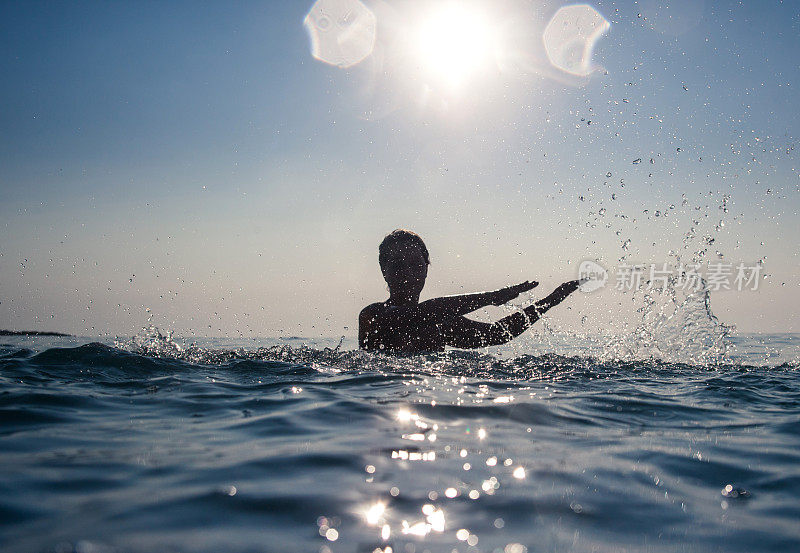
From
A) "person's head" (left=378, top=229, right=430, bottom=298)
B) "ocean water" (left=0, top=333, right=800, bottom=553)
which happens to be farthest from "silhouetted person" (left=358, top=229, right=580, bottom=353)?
"ocean water" (left=0, top=333, right=800, bottom=553)

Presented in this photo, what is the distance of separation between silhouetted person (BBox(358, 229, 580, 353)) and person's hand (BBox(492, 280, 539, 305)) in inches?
0.9

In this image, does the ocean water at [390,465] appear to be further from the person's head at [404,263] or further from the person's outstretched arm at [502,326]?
the person's head at [404,263]

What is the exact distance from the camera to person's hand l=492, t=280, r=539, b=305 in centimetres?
604

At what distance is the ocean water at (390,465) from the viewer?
1.72 metres

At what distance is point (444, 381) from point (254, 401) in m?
1.73

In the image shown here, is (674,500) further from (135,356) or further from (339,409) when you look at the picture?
(135,356)

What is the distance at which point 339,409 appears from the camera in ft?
12.4

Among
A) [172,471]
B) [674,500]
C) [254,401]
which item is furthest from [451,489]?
[254,401]

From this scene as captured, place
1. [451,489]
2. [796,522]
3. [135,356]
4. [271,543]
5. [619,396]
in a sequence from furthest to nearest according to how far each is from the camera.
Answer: [135,356] → [619,396] → [451,489] → [796,522] → [271,543]

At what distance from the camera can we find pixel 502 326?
22.1ft

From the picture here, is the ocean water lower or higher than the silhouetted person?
lower

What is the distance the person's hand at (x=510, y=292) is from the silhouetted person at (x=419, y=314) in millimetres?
24

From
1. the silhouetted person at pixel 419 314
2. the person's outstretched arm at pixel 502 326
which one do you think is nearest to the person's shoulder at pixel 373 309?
the silhouetted person at pixel 419 314

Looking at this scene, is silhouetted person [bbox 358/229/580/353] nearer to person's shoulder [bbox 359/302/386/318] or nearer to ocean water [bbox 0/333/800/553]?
person's shoulder [bbox 359/302/386/318]
